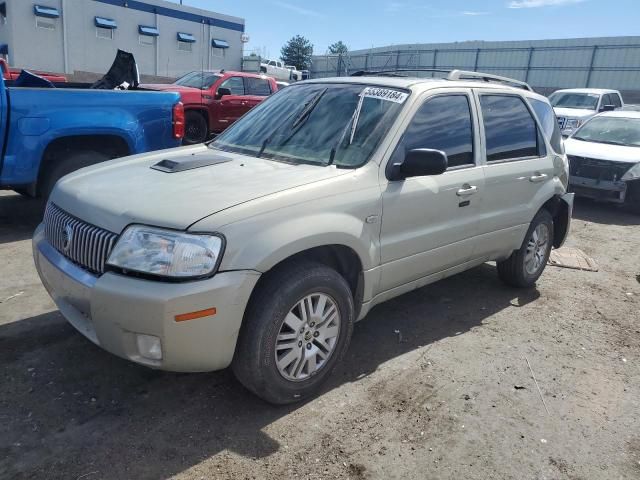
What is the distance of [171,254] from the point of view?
8.05 feet

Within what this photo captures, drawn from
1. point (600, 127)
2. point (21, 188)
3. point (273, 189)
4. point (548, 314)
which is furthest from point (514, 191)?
point (600, 127)

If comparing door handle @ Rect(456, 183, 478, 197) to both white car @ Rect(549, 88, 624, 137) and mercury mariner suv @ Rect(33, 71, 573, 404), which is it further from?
white car @ Rect(549, 88, 624, 137)

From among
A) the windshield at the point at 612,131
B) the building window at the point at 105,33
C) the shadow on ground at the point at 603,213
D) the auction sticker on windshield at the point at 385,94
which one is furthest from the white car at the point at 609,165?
the building window at the point at 105,33

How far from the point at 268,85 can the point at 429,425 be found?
12.1 meters

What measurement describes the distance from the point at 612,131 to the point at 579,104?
634cm

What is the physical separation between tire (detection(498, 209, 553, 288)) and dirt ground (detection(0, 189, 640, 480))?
20.9 inches

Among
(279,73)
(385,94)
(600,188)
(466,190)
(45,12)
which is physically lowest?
(600,188)

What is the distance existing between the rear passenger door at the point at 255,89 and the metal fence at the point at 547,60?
37.4 feet

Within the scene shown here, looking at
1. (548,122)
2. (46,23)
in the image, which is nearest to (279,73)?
(46,23)

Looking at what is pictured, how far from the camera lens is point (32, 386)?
119 inches

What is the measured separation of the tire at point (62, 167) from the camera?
5.55m

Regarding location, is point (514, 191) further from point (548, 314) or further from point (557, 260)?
point (557, 260)

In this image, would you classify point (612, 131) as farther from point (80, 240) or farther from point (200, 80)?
point (80, 240)

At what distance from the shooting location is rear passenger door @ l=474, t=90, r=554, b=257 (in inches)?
161
